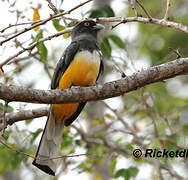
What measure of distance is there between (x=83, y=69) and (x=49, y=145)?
104 cm

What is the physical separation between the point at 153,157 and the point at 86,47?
177 cm

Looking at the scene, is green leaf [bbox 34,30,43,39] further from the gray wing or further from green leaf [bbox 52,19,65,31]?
the gray wing

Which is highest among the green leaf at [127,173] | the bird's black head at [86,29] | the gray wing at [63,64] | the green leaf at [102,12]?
the green leaf at [102,12]

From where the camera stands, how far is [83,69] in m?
5.59

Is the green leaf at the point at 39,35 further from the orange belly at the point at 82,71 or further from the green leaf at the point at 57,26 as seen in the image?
the orange belly at the point at 82,71

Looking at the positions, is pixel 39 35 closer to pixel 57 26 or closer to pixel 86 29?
pixel 57 26

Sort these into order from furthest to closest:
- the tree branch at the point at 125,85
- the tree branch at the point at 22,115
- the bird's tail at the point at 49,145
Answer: the bird's tail at the point at 49,145
the tree branch at the point at 22,115
the tree branch at the point at 125,85

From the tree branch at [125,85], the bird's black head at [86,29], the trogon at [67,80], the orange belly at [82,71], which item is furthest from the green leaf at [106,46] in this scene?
the tree branch at [125,85]

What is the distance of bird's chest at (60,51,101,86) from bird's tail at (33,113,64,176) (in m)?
0.59

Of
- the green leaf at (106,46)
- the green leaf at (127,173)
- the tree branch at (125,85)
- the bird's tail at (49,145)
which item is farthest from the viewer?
the green leaf at (106,46)

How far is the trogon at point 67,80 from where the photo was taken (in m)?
5.60

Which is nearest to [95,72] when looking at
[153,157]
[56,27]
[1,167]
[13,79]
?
[56,27]

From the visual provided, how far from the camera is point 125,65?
261 inches

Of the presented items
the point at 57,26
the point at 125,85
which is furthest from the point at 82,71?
the point at 125,85
